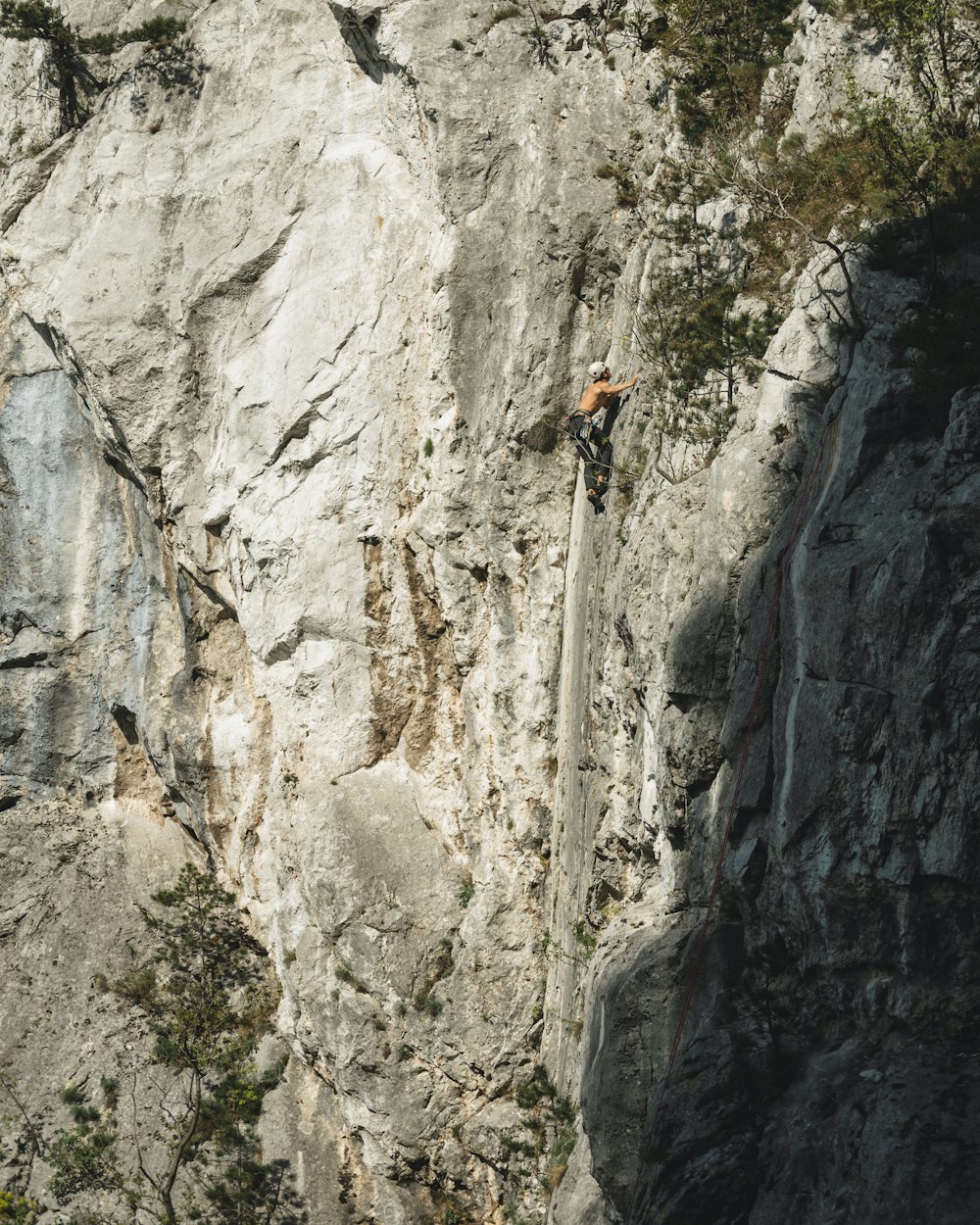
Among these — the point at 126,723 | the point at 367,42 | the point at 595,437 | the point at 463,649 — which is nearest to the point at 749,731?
the point at 595,437

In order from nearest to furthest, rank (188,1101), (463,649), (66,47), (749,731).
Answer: (749,731)
(463,649)
(188,1101)
(66,47)

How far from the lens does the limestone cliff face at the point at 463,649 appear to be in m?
9.29

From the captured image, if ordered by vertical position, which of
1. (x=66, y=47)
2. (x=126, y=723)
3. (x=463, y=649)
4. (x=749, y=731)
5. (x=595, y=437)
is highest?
(x=66, y=47)

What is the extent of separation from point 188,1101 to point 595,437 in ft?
36.4

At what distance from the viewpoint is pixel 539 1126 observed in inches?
591

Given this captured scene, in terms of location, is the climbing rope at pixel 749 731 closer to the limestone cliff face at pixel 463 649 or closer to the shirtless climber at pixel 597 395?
the limestone cliff face at pixel 463 649

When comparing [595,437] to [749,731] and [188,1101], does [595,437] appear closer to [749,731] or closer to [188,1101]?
[749,731]

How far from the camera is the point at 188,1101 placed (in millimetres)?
18547

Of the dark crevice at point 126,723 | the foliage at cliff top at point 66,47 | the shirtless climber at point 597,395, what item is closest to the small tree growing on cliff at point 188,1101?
the dark crevice at point 126,723

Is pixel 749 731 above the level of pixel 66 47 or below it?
below

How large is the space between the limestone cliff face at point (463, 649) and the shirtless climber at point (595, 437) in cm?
38

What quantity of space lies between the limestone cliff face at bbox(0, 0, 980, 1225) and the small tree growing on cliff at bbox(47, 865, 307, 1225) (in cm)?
57

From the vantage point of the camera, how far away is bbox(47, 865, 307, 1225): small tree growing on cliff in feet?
57.7

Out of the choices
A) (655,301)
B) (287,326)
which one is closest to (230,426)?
(287,326)
